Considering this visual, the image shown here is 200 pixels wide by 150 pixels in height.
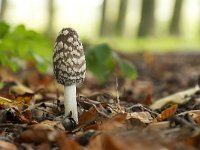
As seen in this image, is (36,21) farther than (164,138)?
Yes

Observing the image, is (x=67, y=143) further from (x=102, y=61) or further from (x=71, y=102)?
(x=102, y=61)

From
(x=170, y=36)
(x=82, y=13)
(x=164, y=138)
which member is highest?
(x=82, y=13)

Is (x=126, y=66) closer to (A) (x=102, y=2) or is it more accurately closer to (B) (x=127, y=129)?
(B) (x=127, y=129)

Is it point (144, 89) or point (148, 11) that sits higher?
point (148, 11)

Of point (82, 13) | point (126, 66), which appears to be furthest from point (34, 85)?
point (82, 13)

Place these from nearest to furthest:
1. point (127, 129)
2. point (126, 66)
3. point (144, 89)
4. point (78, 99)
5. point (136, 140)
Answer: point (136, 140)
point (127, 129)
point (78, 99)
point (126, 66)
point (144, 89)

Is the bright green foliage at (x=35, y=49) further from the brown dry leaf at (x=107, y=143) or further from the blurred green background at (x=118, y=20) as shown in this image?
the blurred green background at (x=118, y=20)
